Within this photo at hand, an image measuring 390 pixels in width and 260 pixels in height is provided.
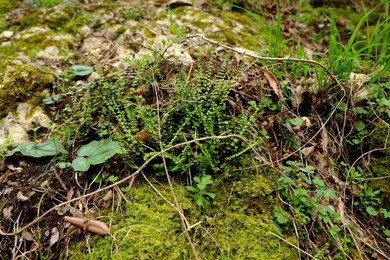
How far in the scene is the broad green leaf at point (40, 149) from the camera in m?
2.05

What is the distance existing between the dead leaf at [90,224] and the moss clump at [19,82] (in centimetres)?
124

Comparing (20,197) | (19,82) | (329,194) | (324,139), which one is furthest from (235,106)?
(19,82)

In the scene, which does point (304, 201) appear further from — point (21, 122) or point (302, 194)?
point (21, 122)

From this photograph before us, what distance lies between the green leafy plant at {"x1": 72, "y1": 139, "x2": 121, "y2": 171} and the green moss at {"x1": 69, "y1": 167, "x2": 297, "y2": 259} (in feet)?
0.94

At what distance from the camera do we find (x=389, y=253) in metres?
1.91

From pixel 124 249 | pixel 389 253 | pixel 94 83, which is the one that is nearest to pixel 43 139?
pixel 94 83

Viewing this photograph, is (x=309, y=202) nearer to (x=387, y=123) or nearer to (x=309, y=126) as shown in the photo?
(x=309, y=126)

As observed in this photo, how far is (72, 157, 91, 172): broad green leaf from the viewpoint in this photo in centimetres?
188

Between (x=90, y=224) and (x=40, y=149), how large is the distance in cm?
70

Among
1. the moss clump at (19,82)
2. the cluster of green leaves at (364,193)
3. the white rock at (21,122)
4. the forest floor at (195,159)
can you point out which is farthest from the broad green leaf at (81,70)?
the cluster of green leaves at (364,193)

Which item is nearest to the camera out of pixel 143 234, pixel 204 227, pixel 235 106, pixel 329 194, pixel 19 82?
pixel 143 234

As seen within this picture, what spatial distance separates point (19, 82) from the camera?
8.50ft

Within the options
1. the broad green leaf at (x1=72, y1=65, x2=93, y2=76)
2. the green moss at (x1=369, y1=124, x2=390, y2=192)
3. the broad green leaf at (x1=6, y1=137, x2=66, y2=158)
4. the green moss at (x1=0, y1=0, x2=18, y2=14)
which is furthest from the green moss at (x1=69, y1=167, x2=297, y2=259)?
the green moss at (x1=0, y1=0, x2=18, y2=14)

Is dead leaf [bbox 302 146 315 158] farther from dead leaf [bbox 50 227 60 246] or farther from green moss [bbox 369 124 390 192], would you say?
dead leaf [bbox 50 227 60 246]
